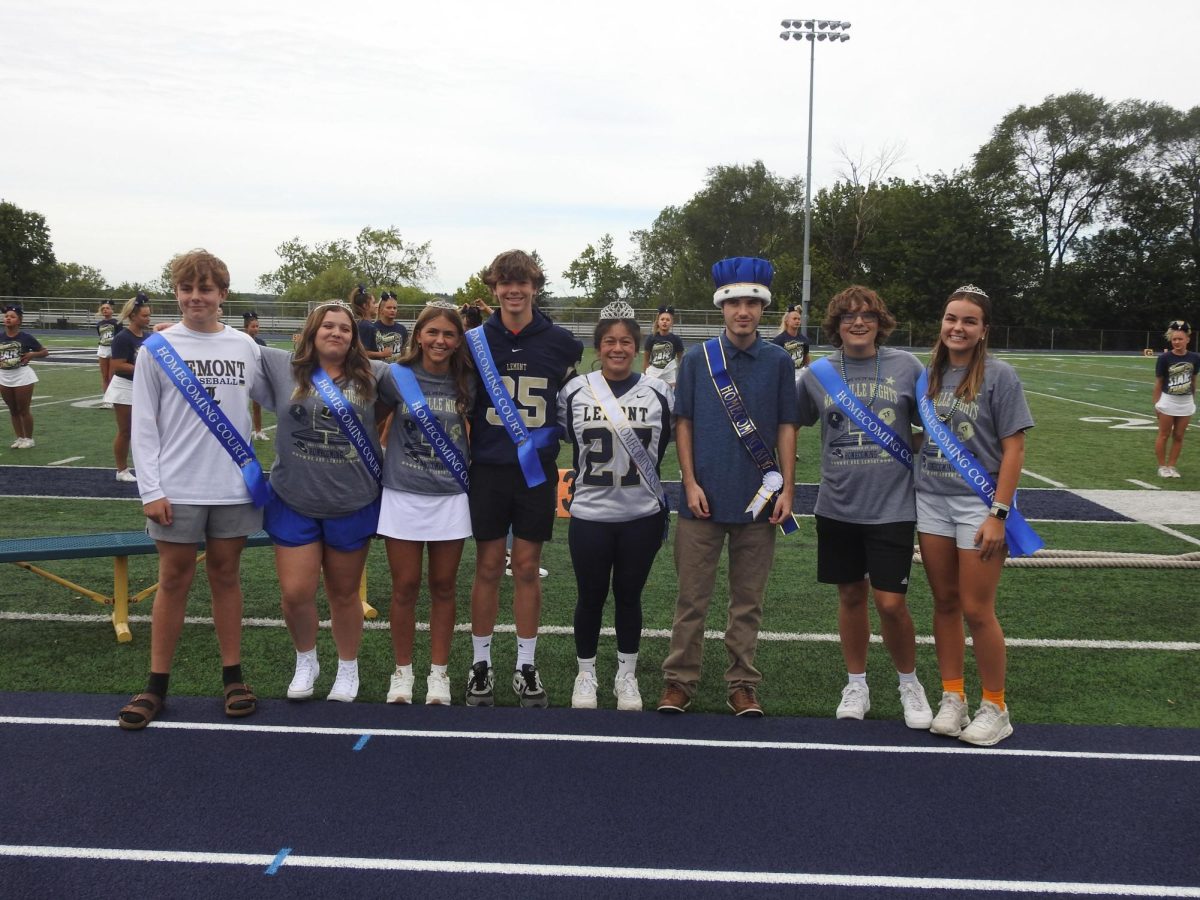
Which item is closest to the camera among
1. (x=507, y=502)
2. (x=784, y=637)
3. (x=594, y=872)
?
(x=594, y=872)

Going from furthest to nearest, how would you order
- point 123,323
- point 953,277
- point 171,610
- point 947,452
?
point 953,277, point 123,323, point 171,610, point 947,452

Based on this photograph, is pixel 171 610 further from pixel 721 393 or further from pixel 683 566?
pixel 721 393

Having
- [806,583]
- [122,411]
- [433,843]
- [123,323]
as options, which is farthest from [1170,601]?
[123,323]

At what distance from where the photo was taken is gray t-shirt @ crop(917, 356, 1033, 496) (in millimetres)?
3803

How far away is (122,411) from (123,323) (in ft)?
4.12

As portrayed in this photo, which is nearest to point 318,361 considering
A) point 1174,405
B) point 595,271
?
point 1174,405

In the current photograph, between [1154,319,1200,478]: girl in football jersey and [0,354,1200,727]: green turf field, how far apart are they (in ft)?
10.4

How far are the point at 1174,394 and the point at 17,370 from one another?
13.3 m

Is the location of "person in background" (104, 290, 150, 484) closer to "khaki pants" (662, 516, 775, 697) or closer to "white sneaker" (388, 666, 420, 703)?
"white sneaker" (388, 666, 420, 703)

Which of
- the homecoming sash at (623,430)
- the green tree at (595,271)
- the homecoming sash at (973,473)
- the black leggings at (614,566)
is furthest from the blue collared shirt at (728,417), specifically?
the green tree at (595,271)

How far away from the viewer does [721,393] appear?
4.17 meters

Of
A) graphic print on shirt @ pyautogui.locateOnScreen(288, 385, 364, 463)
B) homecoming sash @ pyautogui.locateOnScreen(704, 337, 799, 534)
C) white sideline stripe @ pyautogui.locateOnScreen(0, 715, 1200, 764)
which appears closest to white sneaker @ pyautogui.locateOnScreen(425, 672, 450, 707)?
white sideline stripe @ pyautogui.locateOnScreen(0, 715, 1200, 764)

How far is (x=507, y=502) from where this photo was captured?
4215mm

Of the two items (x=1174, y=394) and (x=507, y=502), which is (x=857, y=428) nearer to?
(x=507, y=502)
